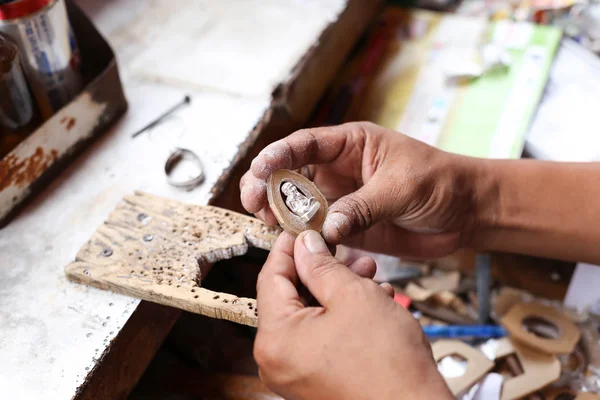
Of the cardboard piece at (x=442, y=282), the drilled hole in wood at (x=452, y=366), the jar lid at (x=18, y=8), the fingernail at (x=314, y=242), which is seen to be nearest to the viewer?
the fingernail at (x=314, y=242)

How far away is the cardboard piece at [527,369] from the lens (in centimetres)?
121

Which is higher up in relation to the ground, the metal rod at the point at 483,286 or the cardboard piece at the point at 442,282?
the metal rod at the point at 483,286

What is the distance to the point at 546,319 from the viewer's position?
4.50 feet

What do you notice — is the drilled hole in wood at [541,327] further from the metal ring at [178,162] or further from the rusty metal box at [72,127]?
the rusty metal box at [72,127]

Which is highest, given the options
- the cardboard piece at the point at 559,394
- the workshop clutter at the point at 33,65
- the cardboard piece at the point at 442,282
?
the workshop clutter at the point at 33,65

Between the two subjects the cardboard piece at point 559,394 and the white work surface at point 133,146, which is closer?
the white work surface at point 133,146

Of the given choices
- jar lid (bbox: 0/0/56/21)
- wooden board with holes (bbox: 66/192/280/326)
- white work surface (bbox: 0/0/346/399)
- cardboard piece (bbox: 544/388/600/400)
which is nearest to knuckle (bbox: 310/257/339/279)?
wooden board with holes (bbox: 66/192/280/326)

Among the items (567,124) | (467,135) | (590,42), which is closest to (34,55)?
(467,135)

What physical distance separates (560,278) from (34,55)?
4.54 feet

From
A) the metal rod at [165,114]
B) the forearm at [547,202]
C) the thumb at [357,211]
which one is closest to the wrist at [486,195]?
the forearm at [547,202]

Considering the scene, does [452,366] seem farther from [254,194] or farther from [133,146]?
[133,146]

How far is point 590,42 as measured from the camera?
5.28ft

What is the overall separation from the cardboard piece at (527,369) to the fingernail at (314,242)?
69 cm

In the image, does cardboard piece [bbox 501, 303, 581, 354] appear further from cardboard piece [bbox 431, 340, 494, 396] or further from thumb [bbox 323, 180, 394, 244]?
thumb [bbox 323, 180, 394, 244]
